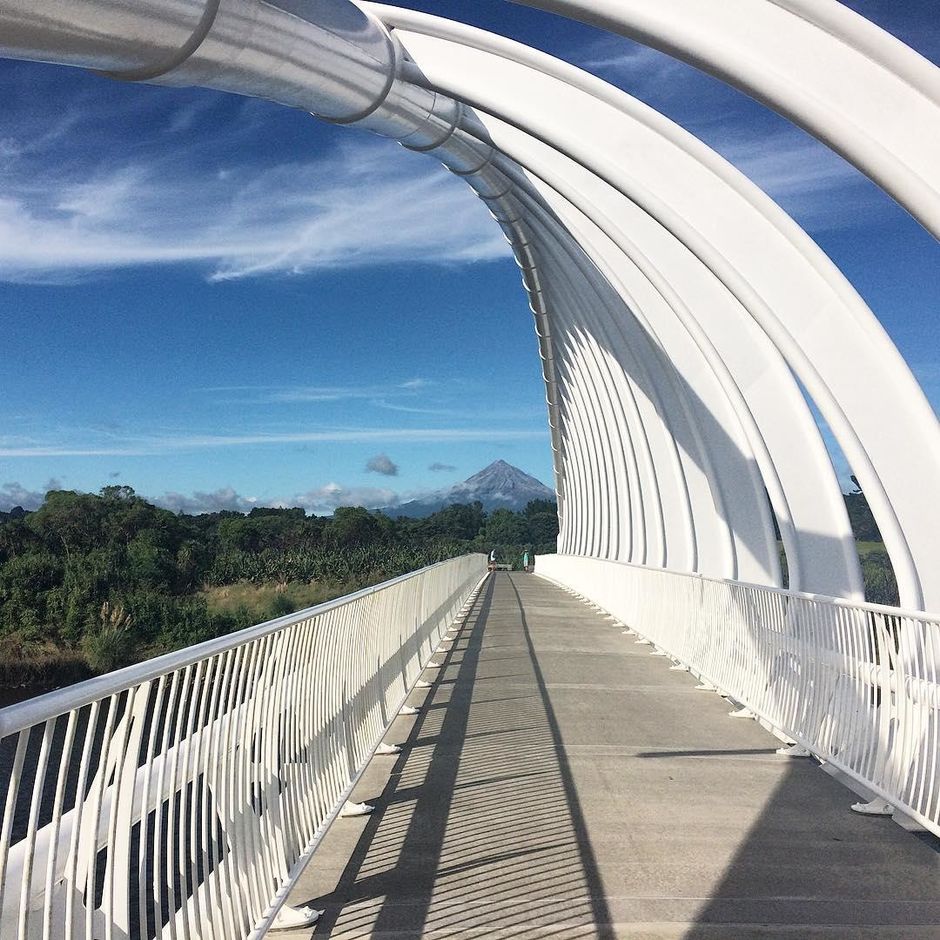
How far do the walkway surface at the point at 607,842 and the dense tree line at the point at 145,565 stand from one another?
177 feet

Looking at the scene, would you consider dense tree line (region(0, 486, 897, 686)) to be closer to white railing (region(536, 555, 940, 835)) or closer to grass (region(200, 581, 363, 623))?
grass (region(200, 581, 363, 623))

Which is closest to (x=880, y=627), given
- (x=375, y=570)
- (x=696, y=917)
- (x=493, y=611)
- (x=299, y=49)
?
(x=696, y=917)

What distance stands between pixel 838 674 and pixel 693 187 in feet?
24.5

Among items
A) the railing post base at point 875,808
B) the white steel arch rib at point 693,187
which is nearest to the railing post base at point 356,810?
the railing post base at point 875,808

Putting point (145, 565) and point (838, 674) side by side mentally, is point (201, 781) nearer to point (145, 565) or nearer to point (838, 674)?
point (838, 674)

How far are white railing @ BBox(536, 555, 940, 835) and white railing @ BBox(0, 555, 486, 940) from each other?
3390 millimetres

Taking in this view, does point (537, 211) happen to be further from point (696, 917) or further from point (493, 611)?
point (696, 917)

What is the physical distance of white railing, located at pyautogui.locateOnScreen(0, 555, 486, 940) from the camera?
290 cm

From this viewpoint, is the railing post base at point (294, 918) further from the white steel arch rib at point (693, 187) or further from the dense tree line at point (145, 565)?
the dense tree line at point (145, 565)

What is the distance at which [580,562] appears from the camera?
31203mm

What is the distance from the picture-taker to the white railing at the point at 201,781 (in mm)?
2902

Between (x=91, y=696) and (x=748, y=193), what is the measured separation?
1104 centimetres

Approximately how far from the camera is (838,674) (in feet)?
24.6

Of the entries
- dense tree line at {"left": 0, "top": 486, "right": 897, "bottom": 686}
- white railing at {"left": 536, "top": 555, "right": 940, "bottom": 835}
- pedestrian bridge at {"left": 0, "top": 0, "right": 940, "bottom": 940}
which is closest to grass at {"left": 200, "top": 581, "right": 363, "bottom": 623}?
dense tree line at {"left": 0, "top": 486, "right": 897, "bottom": 686}
